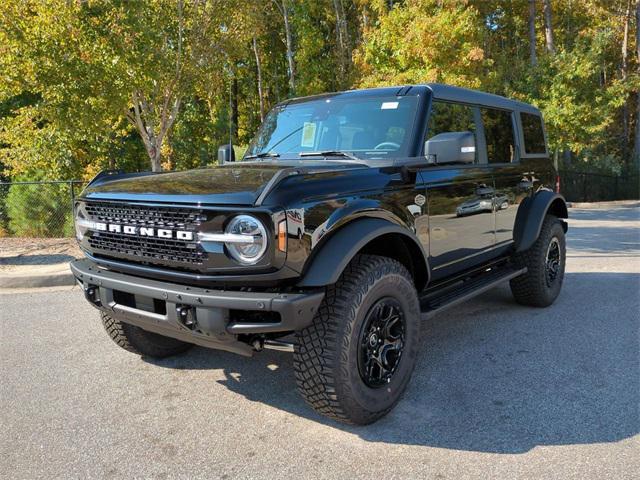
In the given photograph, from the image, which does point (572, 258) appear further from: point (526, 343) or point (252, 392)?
point (252, 392)

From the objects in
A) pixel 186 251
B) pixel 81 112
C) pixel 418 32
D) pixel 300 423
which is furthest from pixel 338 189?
pixel 418 32

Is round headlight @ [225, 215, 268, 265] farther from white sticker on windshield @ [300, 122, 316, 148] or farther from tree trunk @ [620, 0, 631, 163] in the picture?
tree trunk @ [620, 0, 631, 163]

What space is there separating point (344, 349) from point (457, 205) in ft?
5.46

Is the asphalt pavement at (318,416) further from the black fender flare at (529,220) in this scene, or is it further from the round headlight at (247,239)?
the round headlight at (247,239)

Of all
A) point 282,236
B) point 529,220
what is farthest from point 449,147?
point 529,220

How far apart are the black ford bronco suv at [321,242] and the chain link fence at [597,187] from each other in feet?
73.7

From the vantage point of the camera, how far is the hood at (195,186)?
2.64 meters

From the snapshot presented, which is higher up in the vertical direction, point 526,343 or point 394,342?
point 394,342

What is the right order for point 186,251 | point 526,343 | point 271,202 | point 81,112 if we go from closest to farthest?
point 271,202, point 186,251, point 526,343, point 81,112

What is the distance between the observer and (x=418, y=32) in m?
12.8

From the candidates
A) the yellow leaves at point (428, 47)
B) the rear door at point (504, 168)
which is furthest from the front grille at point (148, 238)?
the yellow leaves at point (428, 47)

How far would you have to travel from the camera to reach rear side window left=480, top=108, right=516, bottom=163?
4504mm

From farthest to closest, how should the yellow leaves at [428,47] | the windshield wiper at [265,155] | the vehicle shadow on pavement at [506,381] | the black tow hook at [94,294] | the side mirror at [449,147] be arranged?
the yellow leaves at [428,47], the windshield wiper at [265,155], the side mirror at [449,147], the black tow hook at [94,294], the vehicle shadow on pavement at [506,381]

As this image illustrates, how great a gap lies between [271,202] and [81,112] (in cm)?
621
